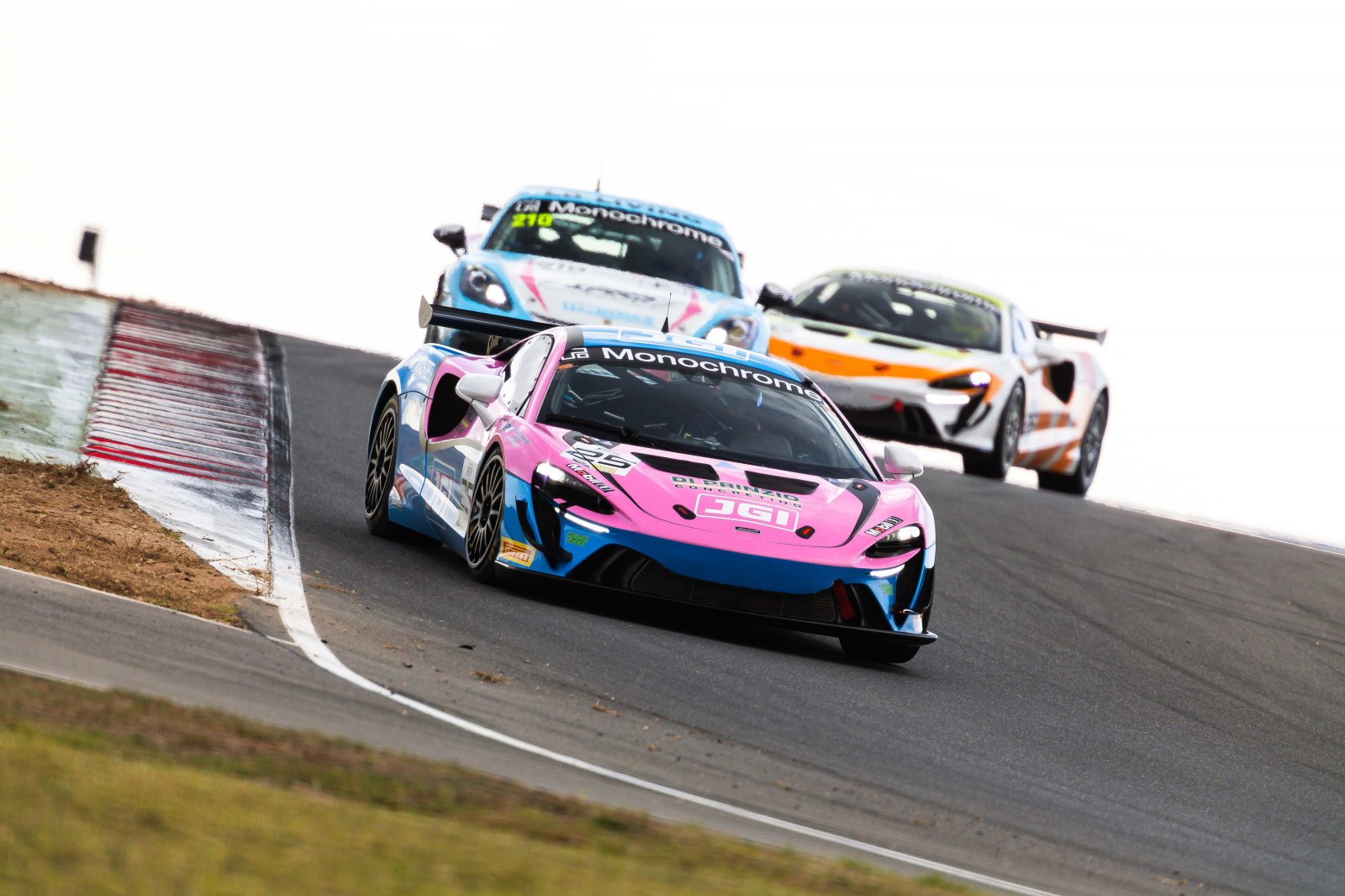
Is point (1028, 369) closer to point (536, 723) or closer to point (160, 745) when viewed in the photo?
point (536, 723)

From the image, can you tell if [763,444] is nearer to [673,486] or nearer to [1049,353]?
[673,486]

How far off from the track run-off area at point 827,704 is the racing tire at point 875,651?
0.14 metres

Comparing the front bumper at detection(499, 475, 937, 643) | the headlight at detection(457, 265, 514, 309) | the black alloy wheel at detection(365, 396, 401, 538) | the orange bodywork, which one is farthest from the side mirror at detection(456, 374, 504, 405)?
the orange bodywork

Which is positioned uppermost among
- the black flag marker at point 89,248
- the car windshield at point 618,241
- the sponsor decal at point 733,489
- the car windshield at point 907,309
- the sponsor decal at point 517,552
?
the car windshield at point 618,241

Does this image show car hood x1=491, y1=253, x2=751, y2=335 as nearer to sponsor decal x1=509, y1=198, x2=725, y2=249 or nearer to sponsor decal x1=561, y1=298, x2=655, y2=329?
sponsor decal x1=561, y1=298, x2=655, y2=329

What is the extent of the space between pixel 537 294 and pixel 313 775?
9463mm

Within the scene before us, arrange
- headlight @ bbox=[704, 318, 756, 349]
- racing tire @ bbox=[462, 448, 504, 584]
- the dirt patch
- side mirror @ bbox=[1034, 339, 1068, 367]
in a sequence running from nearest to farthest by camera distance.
→ 1. the dirt patch
2. racing tire @ bbox=[462, 448, 504, 584]
3. headlight @ bbox=[704, 318, 756, 349]
4. side mirror @ bbox=[1034, 339, 1068, 367]

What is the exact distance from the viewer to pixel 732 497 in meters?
8.00

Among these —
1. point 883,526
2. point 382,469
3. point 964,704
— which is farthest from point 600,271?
point 964,704


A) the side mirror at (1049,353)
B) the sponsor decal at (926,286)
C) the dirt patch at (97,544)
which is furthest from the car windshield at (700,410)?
the side mirror at (1049,353)

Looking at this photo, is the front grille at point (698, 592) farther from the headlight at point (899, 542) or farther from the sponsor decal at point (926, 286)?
the sponsor decal at point (926, 286)

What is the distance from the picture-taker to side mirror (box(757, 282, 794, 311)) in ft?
49.4

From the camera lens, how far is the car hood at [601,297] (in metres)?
13.3

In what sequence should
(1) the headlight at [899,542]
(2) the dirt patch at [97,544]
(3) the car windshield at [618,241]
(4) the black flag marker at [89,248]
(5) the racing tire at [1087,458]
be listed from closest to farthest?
(2) the dirt patch at [97,544], (1) the headlight at [899,542], (3) the car windshield at [618,241], (5) the racing tire at [1087,458], (4) the black flag marker at [89,248]
